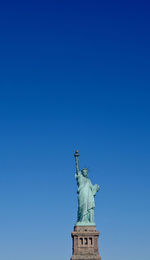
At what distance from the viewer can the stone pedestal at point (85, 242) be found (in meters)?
49.6

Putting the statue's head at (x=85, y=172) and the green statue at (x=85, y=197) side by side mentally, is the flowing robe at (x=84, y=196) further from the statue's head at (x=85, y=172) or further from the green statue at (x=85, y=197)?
the statue's head at (x=85, y=172)

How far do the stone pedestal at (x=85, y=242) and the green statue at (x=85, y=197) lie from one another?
2.50 ft

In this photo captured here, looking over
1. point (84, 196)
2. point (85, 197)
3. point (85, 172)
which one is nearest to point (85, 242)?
point (85, 197)

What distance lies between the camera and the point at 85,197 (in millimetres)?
51969

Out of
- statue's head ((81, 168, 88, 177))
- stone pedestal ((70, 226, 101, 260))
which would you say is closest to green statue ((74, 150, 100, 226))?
statue's head ((81, 168, 88, 177))

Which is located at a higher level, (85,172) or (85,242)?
(85,172)

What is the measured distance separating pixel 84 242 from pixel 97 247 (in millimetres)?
1436

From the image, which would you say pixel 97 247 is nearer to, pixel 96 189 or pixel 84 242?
pixel 84 242

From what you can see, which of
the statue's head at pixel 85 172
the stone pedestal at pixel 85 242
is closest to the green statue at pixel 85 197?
the statue's head at pixel 85 172

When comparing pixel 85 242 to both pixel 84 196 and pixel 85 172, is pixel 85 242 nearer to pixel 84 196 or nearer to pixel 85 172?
pixel 84 196

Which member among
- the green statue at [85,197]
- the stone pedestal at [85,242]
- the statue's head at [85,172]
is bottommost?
the stone pedestal at [85,242]

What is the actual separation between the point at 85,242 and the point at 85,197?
4808mm

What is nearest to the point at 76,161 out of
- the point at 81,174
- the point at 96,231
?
the point at 81,174

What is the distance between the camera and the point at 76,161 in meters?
53.8
